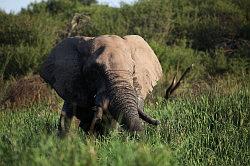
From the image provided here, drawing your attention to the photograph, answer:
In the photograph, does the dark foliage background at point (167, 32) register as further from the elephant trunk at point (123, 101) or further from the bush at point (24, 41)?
the elephant trunk at point (123, 101)

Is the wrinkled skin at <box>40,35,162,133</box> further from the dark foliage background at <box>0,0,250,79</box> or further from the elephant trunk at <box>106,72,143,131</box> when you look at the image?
the dark foliage background at <box>0,0,250,79</box>

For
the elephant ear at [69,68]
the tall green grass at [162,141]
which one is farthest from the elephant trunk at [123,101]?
the elephant ear at [69,68]

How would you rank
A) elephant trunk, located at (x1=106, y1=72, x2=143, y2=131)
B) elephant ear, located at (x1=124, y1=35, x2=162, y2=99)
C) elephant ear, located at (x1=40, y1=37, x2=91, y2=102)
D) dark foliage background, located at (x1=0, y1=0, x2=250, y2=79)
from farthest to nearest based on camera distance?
dark foliage background, located at (x1=0, y1=0, x2=250, y2=79) < elephant ear, located at (x1=40, y1=37, x2=91, y2=102) < elephant ear, located at (x1=124, y1=35, x2=162, y2=99) < elephant trunk, located at (x1=106, y1=72, x2=143, y2=131)

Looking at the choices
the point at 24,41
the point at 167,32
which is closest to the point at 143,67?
the point at 24,41

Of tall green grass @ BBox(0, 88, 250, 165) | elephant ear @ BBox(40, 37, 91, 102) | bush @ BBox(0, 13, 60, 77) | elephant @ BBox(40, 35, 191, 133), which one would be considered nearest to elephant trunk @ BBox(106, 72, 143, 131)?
elephant @ BBox(40, 35, 191, 133)

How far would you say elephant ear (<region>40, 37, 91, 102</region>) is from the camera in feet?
21.4

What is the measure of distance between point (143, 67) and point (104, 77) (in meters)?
0.75

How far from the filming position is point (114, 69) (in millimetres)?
5902

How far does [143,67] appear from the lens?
6.54m

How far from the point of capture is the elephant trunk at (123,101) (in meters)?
5.29

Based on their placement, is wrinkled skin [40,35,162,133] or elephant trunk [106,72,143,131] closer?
elephant trunk [106,72,143,131]

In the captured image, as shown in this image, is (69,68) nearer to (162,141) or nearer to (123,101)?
(123,101)

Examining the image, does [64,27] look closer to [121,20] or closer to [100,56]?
[121,20]

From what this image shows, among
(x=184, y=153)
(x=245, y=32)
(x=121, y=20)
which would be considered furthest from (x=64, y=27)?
(x=184, y=153)
